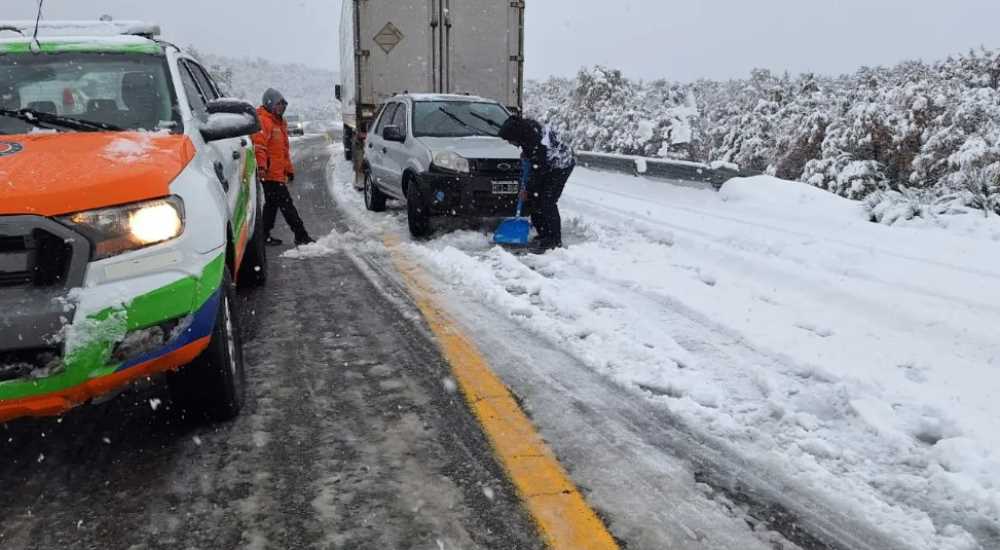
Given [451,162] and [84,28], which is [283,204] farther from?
[84,28]

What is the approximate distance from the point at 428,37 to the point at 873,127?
23.0 meters

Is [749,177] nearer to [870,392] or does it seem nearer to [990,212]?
[990,212]

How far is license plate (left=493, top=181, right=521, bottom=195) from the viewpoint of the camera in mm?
8461

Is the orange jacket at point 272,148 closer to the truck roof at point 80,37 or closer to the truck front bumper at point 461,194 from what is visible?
the truck front bumper at point 461,194

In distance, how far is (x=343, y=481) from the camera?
2.73 meters

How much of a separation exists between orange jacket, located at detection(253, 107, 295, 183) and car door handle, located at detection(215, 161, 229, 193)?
3.74 metres

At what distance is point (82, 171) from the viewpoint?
2.70 metres

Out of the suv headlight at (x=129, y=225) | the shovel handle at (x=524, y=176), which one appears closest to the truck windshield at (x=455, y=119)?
the shovel handle at (x=524, y=176)

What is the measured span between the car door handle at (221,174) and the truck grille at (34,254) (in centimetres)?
131

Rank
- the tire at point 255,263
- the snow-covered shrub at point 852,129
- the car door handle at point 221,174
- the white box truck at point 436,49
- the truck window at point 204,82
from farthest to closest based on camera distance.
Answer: the snow-covered shrub at point 852,129
the white box truck at point 436,49
the tire at point 255,263
the truck window at point 204,82
the car door handle at point 221,174

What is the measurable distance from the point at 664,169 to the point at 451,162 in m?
5.40

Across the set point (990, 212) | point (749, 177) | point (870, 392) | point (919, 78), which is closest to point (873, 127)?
point (919, 78)

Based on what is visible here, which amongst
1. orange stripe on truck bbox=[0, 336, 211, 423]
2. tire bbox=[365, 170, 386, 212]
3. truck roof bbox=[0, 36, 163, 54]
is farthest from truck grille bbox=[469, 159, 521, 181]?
orange stripe on truck bbox=[0, 336, 211, 423]

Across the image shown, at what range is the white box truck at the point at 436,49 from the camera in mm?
12391
